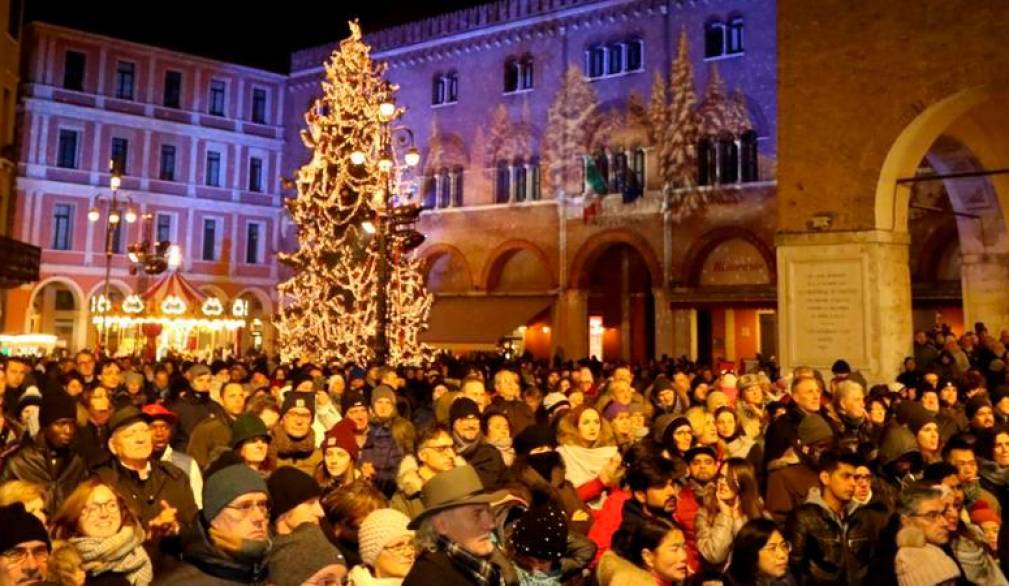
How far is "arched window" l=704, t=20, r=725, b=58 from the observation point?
25.4 meters

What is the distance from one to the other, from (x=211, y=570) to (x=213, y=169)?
3800 cm

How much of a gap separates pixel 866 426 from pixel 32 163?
34500 millimetres

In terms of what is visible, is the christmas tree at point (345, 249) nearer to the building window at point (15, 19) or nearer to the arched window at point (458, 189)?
the building window at point (15, 19)

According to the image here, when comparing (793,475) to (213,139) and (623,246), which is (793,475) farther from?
(213,139)

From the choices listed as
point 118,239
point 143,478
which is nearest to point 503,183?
point 118,239

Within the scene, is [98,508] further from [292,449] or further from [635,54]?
[635,54]

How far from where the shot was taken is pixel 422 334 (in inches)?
1186

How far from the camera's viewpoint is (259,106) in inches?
1570

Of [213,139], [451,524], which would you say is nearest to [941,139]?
[451,524]

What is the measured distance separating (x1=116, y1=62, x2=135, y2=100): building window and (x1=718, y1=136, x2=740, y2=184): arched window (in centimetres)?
2491

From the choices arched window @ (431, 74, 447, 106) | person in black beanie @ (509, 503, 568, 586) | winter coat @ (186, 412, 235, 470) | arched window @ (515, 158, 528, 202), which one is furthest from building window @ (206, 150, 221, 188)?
person in black beanie @ (509, 503, 568, 586)

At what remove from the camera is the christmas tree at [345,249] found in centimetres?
1923

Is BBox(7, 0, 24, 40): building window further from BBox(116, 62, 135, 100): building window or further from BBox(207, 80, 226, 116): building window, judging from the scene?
BBox(207, 80, 226, 116): building window

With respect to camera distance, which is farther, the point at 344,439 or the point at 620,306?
the point at 620,306
